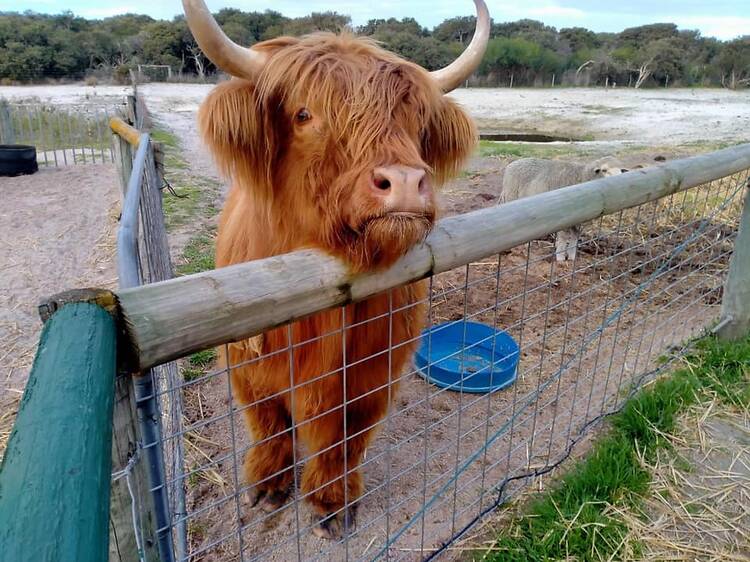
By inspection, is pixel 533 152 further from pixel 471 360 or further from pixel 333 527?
pixel 333 527

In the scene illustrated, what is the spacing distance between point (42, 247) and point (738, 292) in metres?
6.84

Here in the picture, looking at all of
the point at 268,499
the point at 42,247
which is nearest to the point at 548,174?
the point at 268,499

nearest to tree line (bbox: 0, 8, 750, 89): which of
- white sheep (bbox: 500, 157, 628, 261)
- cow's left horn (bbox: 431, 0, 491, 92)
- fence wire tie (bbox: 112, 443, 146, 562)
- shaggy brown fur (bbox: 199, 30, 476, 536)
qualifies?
white sheep (bbox: 500, 157, 628, 261)

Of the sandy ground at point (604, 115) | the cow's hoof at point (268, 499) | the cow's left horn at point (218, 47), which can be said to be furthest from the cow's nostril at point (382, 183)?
the sandy ground at point (604, 115)

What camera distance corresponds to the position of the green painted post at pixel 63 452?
0.48m

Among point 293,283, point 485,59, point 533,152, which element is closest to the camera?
point 293,283

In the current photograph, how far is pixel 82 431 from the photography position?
0.60 meters

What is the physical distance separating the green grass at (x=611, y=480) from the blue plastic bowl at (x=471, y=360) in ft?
2.42

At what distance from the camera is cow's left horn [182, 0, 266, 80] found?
1.67 meters

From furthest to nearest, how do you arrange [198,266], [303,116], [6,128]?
[6,128]
[198,266]
[303,116]

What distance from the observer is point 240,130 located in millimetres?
1969

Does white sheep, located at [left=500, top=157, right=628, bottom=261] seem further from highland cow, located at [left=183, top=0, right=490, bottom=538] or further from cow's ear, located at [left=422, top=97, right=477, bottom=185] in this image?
highland cow, located at [left=183, top=0, right=490, bottom=538]

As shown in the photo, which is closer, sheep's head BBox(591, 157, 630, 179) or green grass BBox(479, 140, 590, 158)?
sheep's head BBox(591, 157, 630, 179)

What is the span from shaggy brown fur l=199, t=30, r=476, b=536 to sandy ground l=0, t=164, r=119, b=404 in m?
2.41
